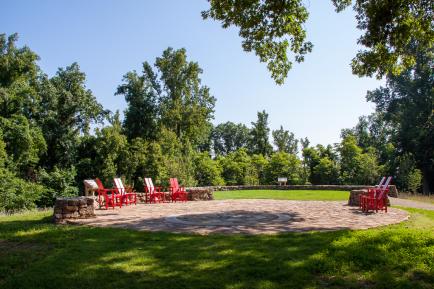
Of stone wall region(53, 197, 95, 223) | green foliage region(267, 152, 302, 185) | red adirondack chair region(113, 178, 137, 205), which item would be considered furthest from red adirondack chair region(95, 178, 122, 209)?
green foliage region(267, 152, 302, 185)

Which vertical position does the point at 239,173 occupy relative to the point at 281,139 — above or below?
below

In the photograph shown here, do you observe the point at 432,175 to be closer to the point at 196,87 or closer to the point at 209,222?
the point at 196,87

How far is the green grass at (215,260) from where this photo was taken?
4019 mm

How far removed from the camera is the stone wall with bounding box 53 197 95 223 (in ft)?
26.0

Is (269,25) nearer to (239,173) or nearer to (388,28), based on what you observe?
(388,28)

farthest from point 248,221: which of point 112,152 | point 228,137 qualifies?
point 228,137

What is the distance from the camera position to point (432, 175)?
2948cm

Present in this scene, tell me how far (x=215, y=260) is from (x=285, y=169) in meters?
23.9

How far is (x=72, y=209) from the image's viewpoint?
811 centimetres

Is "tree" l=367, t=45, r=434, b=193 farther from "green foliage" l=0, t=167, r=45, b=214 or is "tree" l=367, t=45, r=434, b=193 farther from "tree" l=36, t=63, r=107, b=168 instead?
"green foliage" l=0, t=167, r=45, b=214

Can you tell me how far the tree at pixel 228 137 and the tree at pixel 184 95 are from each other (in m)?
28.5

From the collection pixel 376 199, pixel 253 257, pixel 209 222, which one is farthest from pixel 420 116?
pixel 253 257

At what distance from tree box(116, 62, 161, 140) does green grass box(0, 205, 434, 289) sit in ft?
73.2

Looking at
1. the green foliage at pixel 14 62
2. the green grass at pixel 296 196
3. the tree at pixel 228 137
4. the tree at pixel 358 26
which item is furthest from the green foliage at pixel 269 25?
the tree at pixel 228 137
